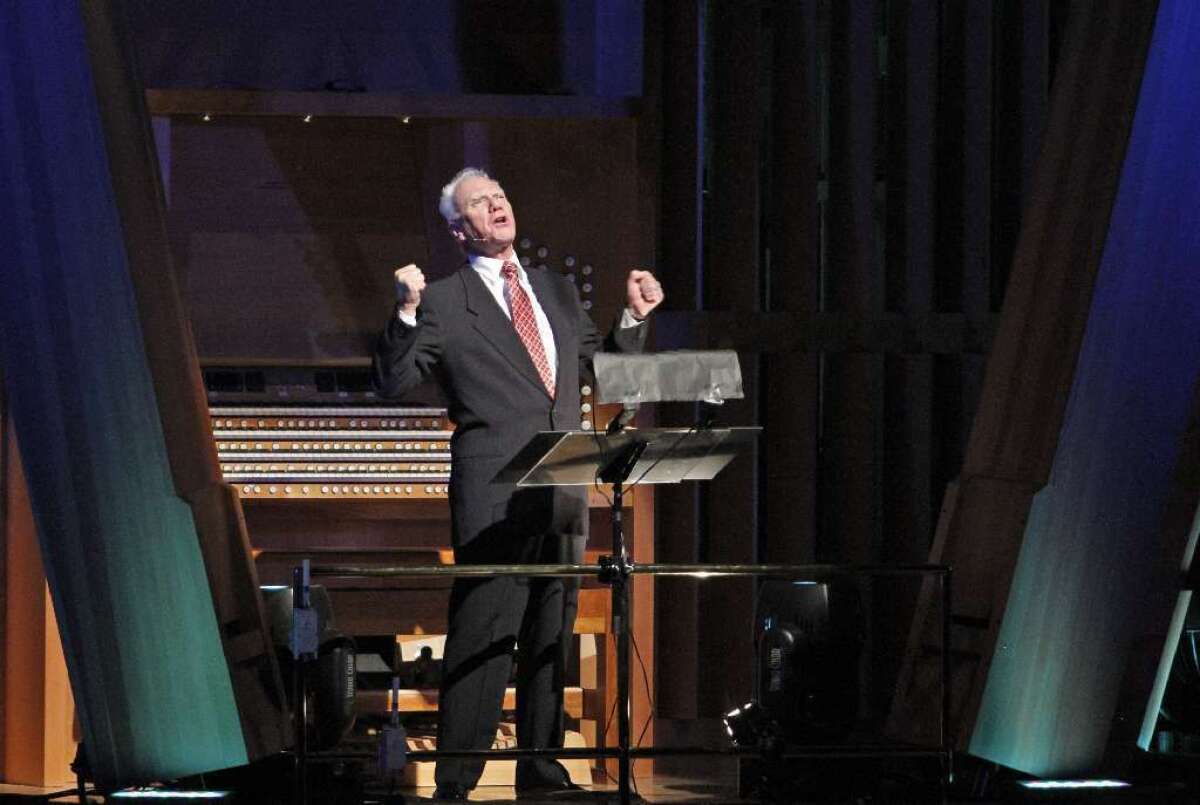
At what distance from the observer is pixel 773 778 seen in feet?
15.5

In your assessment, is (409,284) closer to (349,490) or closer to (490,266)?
(490,266)

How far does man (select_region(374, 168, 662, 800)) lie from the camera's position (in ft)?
15.6

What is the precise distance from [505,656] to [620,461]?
923 mm

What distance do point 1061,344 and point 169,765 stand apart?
2581 mm

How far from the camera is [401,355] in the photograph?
468 cm

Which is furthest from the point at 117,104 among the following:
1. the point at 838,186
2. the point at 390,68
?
the point at 838,186

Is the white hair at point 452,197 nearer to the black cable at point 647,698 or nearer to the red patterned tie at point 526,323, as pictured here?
the red patterned tie at point 526,323

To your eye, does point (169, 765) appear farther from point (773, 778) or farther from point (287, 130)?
point (287, 130)

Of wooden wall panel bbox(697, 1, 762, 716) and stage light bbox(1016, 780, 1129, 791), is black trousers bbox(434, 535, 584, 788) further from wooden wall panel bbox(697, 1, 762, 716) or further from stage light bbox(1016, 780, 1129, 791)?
wooden wall panel bbox(697, 1, 762, 716)

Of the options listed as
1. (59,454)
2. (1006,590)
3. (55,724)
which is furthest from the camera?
(55,724)

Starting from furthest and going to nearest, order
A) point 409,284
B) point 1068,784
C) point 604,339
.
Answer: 1. point 604,339
2. point 1068,784
3. point 409,284

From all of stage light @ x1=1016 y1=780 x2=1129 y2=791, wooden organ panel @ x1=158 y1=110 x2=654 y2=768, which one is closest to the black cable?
wooden organ panel @ x1=158 y1=110 x2=654 y2=768

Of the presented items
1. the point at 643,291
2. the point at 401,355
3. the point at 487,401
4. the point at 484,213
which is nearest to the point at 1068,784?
the point at 643,291

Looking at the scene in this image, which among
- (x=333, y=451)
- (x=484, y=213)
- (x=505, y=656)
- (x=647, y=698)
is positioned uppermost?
(x=484, y=213)
